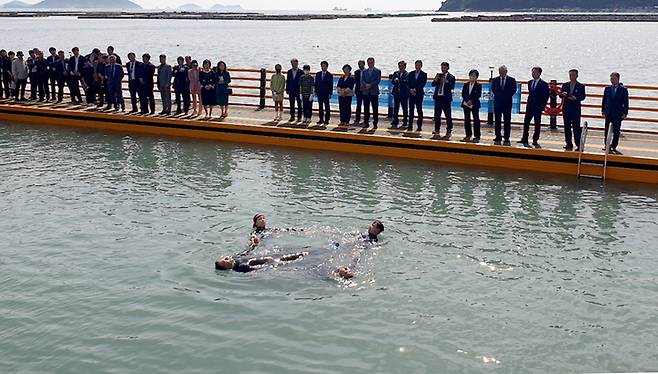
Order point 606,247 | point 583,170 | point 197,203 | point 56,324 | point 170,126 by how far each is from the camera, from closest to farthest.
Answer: point 56,324 < point 606,247 < point 197,203 < point 583,170 < point 170,126

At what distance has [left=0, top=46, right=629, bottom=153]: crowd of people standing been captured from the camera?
599 inches

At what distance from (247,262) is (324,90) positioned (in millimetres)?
8767

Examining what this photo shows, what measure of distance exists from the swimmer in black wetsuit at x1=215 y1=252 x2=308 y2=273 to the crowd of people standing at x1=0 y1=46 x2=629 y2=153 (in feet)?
23.8

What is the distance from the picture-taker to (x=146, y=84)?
63.9 feet

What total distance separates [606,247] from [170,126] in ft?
40.7

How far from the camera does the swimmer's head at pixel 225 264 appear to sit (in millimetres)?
9633

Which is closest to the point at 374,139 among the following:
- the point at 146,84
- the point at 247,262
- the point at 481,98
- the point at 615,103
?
the point at 481,98

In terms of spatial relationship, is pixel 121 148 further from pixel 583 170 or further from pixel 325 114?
pixel 583 170

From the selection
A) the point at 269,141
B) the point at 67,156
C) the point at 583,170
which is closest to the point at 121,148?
the point at 67,156

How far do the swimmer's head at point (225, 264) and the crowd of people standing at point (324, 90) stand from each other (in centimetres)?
795

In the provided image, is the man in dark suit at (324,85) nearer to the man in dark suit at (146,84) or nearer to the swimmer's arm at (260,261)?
the man in dark suit at (146,84)

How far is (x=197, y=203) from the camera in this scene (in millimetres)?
13070

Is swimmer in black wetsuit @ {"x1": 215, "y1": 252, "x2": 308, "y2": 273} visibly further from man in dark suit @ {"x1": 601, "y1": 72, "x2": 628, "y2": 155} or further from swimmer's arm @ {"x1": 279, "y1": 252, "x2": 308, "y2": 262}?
man in dark suit @ {"x1": 601, "y1": 72, "x2": 628, "y2": 155}

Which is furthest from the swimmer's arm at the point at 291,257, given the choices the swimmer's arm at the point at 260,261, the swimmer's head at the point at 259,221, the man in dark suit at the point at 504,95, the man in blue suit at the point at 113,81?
the man in blue suit at the point at 113,81
